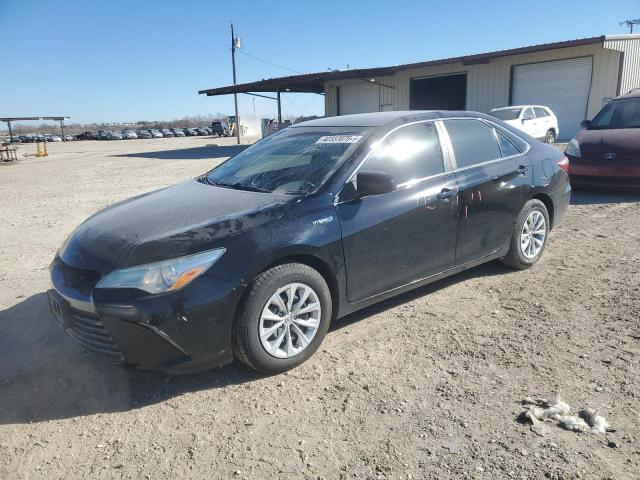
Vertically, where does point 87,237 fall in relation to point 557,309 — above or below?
above

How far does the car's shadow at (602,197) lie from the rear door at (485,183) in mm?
4271

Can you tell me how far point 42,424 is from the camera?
9.24ft

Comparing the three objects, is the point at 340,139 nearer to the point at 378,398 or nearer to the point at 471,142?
the point at 471,142

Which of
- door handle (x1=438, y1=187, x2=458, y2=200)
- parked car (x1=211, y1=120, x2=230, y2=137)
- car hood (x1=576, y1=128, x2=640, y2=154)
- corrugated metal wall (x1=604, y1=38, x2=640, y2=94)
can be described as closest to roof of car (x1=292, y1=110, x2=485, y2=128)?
door handle (x1=438, y1=187, x2=458, y2=200)

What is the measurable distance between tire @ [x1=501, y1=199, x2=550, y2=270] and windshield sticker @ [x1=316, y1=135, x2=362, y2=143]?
190 cm

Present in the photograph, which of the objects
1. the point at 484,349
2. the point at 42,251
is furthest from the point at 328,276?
the point at 42,251

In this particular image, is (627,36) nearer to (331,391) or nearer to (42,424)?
(331,391)

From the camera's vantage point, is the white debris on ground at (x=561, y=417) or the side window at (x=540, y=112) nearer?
the white debris on ground at (x=561, y=417)

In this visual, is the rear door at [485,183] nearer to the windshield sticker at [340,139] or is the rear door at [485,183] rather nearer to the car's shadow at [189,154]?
the windshield sticker at [340,139]

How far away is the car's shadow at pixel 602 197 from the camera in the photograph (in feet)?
27.0

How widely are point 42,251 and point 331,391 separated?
197 inches

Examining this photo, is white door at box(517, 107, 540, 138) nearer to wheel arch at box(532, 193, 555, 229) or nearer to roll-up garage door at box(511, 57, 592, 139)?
roll-up garage door at box(511, 57, 592, 139)

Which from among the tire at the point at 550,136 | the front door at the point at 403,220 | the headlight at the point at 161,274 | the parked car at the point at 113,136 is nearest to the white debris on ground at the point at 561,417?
the front door at the point at 403,220

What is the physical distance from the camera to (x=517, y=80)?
20.9 meters
